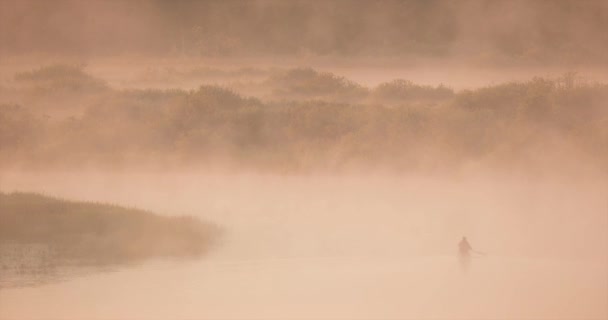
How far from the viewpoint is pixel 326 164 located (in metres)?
6.81

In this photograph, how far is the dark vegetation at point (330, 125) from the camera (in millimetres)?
6621

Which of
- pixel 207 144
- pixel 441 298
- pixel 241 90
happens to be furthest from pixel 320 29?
pixel 441 298

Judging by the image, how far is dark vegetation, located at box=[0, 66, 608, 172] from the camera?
6.62 metres

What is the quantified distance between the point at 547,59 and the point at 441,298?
6.36 ft

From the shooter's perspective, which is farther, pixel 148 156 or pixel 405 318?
pixel 148 156

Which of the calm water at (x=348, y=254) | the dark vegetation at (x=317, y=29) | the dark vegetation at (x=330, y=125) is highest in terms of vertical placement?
the dark vegetation at (x=317, y=29)

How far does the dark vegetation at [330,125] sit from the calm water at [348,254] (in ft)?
0.63

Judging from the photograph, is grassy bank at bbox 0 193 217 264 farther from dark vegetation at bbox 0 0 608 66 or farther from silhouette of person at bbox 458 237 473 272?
silhouette of person at bbox 458 237 473 272

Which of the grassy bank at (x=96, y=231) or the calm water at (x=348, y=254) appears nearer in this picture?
the calm water at (x=348, y=254)

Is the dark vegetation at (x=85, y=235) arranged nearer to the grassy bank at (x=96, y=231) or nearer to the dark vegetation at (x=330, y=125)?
the grassy bank at (x=96, y=231)

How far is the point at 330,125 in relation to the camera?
6754 millimetres

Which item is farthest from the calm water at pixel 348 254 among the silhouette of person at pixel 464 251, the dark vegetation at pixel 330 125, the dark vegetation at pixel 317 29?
the dark vegetation at pixel 317 29

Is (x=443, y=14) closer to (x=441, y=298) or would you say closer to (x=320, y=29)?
(x=320, y=29)

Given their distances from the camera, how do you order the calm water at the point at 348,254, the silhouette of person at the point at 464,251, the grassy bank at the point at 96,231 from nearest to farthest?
the calm water at the point at 348,254
the silhouette of person at the point at 464,251
the grassy bank at the point at 96,231
